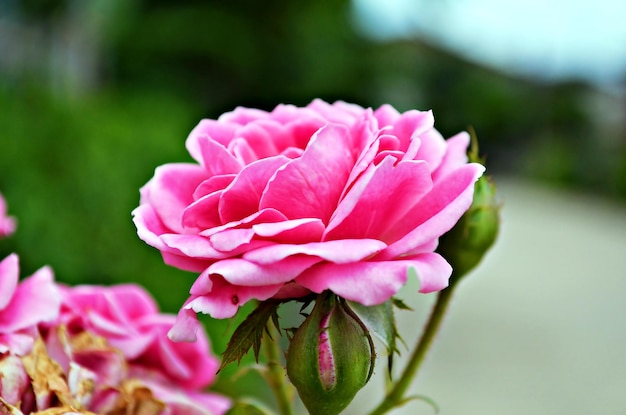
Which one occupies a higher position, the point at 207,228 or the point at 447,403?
the point at 207,228

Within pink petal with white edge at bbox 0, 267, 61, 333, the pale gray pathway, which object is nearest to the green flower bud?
pink petal with white edge at bbox 0, 267, 61, 333

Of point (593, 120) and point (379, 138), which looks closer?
point (379, 138)

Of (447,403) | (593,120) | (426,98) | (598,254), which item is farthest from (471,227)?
(593,120)

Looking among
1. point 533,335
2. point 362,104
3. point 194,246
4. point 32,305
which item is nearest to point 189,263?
point 194,246

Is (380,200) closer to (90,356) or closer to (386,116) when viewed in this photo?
(386,116)

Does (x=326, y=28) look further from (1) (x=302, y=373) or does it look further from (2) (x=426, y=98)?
(1) (x=302, y=373)

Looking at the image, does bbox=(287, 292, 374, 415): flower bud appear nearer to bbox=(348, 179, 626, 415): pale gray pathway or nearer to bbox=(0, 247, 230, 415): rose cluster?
bbox=(0, 247, 230, 415): rose cluster

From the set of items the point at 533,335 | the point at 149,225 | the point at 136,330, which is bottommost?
the point at 533,335
